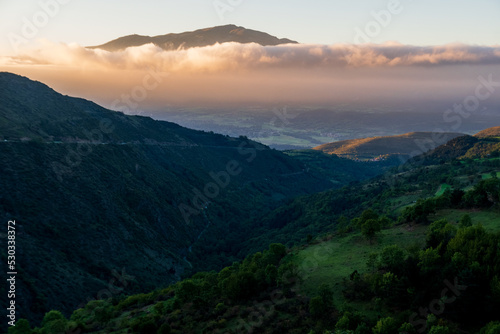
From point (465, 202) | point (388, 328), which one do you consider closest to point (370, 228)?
point (465, 202)

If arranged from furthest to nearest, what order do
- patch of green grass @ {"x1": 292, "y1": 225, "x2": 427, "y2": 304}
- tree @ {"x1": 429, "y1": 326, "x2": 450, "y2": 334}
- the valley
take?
patch of green grass @ {"x1": 292, "y1": 225, "x2": 427, "y2": 304} → the valley → tree @ {"x1": 429, "y1": 326, "x2": 450, "y2": 334}

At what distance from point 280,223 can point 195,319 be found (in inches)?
2690

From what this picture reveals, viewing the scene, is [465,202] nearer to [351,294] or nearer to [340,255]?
[340,255]

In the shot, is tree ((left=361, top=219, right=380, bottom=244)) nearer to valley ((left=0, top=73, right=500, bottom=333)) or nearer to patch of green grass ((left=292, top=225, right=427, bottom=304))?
valley ((left=0, top=73, right=500, bottom=333))

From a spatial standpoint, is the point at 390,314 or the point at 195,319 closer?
the point at 390,314

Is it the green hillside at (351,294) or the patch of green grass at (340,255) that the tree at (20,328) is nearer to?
the green hillside at (351,294)

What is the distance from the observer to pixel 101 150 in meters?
89.0

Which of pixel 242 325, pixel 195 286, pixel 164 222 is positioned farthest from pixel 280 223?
pixel 242 325

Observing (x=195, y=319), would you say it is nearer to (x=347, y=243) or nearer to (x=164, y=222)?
(x=347, y=243)

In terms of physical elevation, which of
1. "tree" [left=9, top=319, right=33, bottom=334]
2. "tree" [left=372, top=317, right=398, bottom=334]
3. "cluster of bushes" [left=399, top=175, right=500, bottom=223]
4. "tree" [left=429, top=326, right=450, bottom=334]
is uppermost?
"cluster of bushes" [left=399, top=175, right=500, bottom=223]

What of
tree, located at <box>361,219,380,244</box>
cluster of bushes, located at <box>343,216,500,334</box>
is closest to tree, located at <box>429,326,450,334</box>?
cluster of bushes, located at <box>343,216,500,334</box>

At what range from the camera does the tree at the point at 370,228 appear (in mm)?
43906

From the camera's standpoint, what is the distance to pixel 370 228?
44.2m

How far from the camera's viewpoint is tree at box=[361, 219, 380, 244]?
43.9 metres
